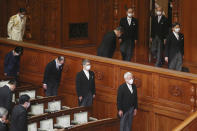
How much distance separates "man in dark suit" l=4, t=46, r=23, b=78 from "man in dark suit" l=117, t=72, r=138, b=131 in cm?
304

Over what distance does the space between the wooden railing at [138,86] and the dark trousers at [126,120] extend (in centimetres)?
63

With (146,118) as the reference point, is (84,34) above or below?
above

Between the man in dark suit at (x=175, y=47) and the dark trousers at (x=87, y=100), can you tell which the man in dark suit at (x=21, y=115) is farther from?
the man in dark suit at (x=175, y=47)

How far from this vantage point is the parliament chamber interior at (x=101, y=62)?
1130 cm

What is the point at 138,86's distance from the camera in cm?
1198

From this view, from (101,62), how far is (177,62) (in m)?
1.68

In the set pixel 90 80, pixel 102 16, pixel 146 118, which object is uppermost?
pixel 102 16

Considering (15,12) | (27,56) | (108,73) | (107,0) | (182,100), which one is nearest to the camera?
(182,100)

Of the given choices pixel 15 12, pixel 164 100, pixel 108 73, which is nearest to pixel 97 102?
pixel 108 73

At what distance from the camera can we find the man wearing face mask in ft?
47.6

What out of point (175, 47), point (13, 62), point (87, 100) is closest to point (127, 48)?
point (175, 47)

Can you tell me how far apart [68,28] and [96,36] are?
923mm

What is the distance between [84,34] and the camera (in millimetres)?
16766

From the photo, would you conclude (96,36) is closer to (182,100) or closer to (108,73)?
(108,73)
